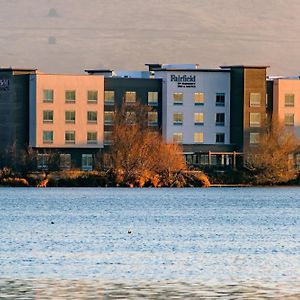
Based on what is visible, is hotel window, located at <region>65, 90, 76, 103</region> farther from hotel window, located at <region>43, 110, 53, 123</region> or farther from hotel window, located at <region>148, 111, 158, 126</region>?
hotel window, located at <region>148, 111, 158, 126</region>

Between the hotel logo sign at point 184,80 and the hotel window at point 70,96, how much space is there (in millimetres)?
13022

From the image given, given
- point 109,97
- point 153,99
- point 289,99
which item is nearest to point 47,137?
point 109,97

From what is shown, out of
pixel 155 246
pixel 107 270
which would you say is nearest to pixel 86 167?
pixel 155 246

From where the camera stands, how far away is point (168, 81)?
168 metres

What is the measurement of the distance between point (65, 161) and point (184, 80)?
1891cm

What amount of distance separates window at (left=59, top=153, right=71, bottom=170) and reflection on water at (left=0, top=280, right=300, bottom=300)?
390ft

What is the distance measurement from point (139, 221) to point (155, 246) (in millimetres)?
22299

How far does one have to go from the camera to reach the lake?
137 feet

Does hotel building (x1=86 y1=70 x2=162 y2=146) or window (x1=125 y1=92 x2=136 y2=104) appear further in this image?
window (x1=125 y1=92 x2=136 y2=104)

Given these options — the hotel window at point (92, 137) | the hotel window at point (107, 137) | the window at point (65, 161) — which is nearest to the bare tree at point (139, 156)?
the hotel window at point (107, 137)

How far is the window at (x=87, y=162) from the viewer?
538ft

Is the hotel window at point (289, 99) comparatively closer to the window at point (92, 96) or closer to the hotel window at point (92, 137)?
the window at point (92, 96)

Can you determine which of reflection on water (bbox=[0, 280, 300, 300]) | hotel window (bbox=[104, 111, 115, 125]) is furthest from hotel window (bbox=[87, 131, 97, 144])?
reflection on water (bbox=[0, 280, 300, 300])

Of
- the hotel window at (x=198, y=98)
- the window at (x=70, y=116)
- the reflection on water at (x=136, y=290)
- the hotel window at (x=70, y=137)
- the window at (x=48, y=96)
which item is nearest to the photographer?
the reflection on water at (x=136, y=290)
